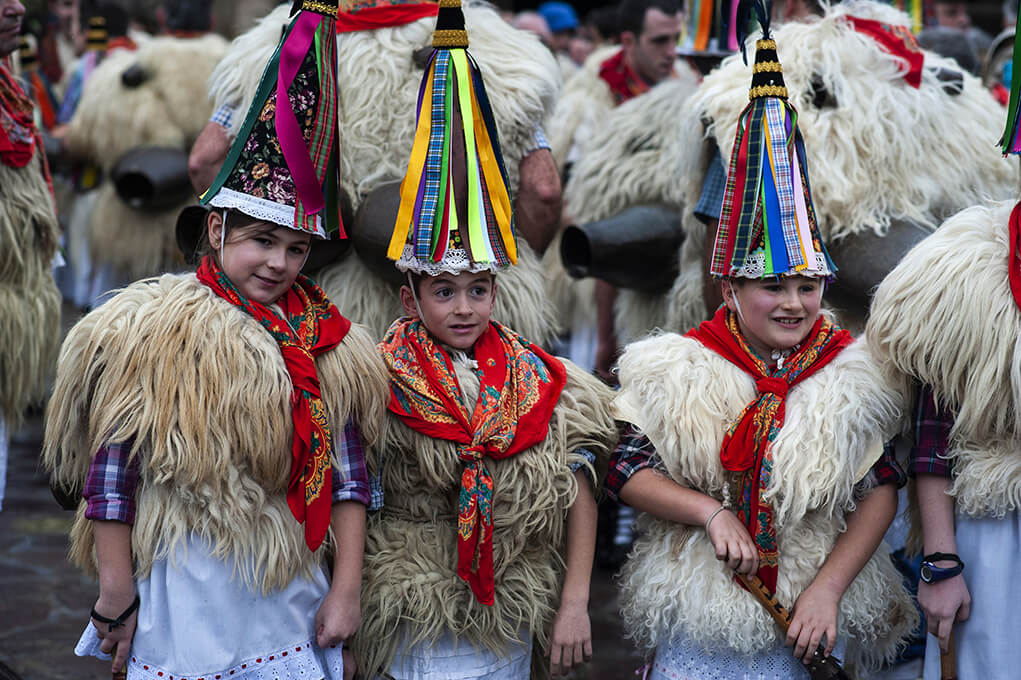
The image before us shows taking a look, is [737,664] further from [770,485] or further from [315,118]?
[315,118]

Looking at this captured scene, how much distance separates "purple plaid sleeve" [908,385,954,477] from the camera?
2.37 meters

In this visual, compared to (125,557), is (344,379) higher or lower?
higher

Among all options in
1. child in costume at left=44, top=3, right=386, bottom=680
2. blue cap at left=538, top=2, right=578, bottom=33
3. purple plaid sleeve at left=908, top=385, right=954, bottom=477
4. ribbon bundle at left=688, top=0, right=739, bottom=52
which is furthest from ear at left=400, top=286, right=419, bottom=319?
blue cap at left=538, top=2, right=578, bottom=33

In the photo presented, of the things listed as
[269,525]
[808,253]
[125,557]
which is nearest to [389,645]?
[269,525]

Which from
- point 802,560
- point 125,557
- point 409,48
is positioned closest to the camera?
point 125,557

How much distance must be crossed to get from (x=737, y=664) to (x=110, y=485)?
4.38 ft

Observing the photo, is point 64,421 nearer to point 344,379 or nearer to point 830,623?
point 344,379

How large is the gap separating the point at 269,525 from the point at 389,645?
15.5 inches

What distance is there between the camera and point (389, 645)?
2.43 m

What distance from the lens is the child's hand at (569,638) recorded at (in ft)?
7.93

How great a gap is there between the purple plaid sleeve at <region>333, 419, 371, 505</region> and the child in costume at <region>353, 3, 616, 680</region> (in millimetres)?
68

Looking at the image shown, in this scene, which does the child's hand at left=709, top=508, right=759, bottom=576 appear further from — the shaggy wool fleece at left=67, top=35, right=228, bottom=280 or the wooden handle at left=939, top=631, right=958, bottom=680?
Result: the shaggy wool fleece at left=67, top=35, right=228, bottom=280

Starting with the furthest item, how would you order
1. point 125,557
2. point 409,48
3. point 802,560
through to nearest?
point 409,48, point 802,560, point 125,557

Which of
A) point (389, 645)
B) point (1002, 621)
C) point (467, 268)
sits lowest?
point (389, 645)
